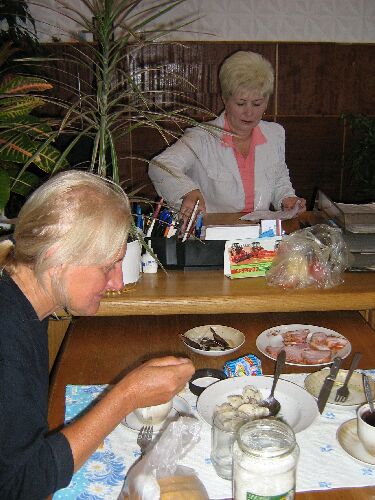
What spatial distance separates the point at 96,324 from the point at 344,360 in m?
0.73

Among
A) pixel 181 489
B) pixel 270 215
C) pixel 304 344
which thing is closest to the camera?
pixel 181 489

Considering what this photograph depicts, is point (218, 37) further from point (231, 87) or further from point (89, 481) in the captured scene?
point (89, 481)

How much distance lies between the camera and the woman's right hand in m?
1.05

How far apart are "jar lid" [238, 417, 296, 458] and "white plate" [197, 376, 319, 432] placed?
0.26 metres

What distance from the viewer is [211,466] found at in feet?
3.50

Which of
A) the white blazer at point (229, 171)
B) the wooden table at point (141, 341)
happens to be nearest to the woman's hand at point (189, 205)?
the wooden table at point (141, 341)

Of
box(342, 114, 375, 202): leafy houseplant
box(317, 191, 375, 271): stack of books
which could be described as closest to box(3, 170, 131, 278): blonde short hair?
box(317, 191, 375, 271): stack of books

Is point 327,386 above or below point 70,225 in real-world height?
below

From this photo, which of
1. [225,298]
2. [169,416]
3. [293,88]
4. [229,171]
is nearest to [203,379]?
[169,416]

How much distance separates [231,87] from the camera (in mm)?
2543

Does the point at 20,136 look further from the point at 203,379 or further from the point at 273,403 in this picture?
the point at 273,403

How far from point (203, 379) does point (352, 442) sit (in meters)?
0.37

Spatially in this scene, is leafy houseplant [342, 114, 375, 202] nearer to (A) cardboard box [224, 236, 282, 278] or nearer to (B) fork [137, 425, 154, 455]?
(A) cardboard box [224, 236, 282, 278]

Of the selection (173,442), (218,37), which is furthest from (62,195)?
(218,37)
